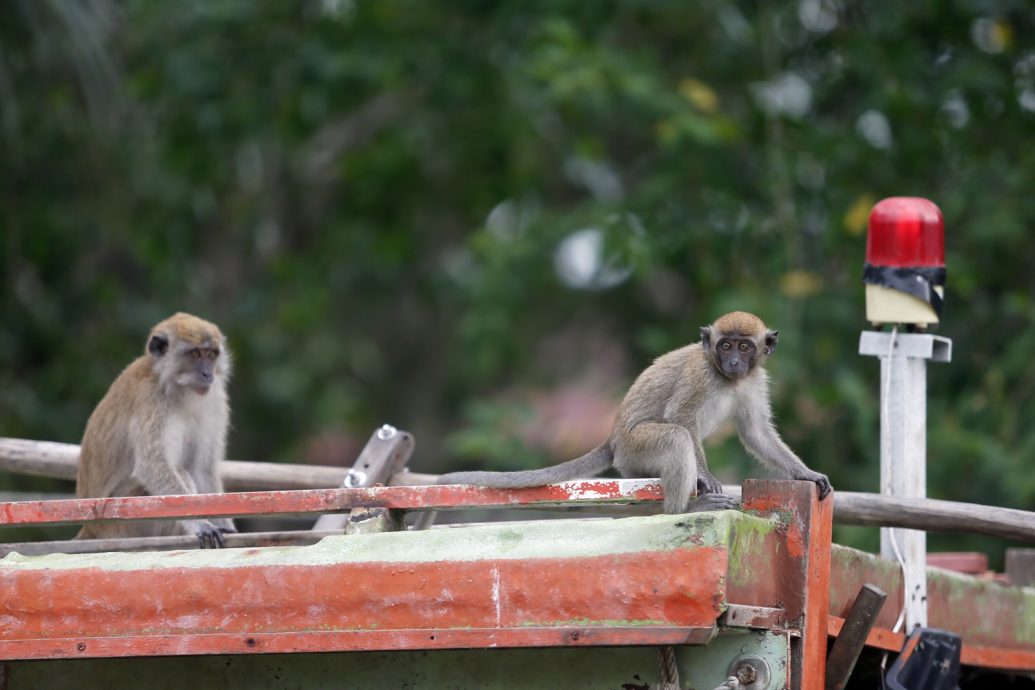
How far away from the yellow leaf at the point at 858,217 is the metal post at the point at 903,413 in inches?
159

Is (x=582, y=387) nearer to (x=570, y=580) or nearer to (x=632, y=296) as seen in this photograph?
(x=632, y=296)

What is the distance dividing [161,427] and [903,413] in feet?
9.71

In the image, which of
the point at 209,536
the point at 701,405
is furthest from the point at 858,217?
the point at 209,536

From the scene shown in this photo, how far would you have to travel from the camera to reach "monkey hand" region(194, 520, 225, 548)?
209 inches

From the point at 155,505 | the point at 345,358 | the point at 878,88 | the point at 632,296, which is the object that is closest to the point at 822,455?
the point at 878,88

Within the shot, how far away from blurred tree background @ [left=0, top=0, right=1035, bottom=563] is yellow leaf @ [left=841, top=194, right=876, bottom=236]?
0.03m

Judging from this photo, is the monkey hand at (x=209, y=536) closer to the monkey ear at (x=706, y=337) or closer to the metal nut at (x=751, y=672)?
the monkey ear at (x=706, y=337)

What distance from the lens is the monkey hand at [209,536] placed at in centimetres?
531

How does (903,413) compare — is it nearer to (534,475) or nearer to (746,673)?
(534,475)

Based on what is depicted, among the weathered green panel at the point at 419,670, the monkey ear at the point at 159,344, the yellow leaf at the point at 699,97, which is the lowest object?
the weathered green panel at the point at 419,670

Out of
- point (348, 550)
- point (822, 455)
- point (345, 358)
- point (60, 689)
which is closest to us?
point (348, 550)

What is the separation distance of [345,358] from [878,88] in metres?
8.03

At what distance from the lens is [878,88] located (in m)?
10.1

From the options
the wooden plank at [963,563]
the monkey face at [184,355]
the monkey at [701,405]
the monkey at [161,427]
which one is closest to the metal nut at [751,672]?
the monkey at [701,405]
